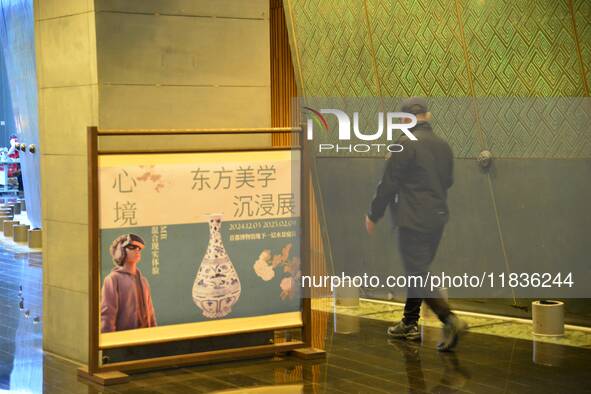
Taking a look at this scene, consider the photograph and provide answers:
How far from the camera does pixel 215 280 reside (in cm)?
729

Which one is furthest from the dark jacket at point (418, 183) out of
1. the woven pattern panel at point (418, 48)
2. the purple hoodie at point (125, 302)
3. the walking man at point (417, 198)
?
the purple hoodie at point (125, 302)

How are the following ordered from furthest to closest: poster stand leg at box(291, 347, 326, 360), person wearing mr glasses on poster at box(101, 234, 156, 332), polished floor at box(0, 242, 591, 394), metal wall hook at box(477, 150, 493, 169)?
1. metal wall hook at box(477, 150, 493, 169)
2. poster stand leg at box(291, 347, 326, 360)
3. person wearing mr glasses on poster at box(101, 234, 156, 332)
4. polished floor at box(0, 242, 591, 394)

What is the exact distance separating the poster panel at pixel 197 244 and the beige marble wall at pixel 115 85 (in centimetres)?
52

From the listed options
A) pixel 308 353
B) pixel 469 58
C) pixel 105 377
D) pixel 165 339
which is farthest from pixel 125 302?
pixel 469 58

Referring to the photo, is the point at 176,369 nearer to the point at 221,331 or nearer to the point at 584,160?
the point at 221,331

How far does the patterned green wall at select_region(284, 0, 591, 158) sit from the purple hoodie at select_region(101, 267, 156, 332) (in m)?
3.52

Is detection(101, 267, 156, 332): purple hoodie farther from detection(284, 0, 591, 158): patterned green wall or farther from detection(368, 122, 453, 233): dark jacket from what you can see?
detection(284, 0, 591, 158): patterned green wall

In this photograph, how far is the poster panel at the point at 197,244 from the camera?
6.88m

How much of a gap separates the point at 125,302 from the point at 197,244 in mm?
660

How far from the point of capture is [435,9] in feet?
29.8

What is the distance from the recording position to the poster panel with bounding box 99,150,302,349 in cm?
688

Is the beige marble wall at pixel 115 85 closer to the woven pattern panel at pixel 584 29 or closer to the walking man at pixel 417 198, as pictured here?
the walking man at pixel 417 198

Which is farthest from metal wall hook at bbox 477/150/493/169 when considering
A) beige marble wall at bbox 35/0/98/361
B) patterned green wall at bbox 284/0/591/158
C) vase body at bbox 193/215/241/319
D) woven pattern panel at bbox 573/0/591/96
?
beige marble wall at bbox 35/0/98/361

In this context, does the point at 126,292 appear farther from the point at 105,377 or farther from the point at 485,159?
the point at 485,159
